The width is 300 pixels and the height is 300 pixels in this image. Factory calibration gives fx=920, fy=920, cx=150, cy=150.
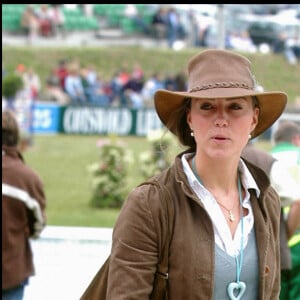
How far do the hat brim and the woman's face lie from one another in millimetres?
30

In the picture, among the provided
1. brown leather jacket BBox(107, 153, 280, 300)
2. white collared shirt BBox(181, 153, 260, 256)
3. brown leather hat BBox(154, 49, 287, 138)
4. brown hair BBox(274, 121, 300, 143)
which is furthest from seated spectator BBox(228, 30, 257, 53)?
brown leather jacket BBox(107, 153, 280, 300)

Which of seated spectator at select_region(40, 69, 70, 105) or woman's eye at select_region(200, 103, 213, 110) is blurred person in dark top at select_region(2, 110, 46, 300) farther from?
seated spectator at select_region(40, 69, 70, 105)

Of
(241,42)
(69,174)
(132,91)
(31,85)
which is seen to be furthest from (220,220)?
(241,42)

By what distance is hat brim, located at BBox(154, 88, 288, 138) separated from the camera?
8.69 feet

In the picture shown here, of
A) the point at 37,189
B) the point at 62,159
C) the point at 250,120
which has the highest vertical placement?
the point at 250,120

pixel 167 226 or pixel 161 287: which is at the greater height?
pixel 167 226

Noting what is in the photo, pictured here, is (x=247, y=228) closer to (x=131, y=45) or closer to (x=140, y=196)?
(x=140, y=196)

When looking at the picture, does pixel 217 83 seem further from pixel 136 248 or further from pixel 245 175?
pixel 136 248

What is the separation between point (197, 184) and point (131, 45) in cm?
3228

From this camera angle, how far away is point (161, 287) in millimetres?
2596

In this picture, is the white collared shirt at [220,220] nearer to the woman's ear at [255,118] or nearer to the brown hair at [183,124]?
the brown hair at [183,124]

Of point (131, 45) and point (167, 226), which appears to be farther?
point (131, 45)

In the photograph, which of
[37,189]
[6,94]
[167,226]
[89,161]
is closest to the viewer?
[167,226]

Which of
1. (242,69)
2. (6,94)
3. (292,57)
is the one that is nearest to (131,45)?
(292,57)
